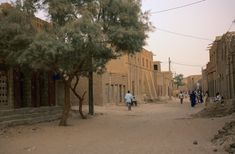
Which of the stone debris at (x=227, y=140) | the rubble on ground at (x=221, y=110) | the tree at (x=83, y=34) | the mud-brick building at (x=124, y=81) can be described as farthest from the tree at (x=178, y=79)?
the stone debris at (x=227, y=140)

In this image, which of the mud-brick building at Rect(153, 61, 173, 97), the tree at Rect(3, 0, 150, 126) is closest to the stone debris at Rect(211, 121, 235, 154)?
the tree at Rect(3, 0, 150, 126)

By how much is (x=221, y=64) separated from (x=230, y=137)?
2426 centimetres

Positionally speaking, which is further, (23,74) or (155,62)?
(155,62)

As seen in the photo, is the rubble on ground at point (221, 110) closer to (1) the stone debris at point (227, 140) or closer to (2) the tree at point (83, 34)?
(2) the tree at point (83, 34)

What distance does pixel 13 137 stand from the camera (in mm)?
16609

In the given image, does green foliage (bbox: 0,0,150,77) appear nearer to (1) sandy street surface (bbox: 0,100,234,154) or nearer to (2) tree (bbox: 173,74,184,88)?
(1) sandy street surface (bbox: 0,100,234,154)

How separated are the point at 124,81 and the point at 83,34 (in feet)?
98.8

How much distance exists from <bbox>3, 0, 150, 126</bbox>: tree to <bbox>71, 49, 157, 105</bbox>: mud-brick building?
54.0 ft

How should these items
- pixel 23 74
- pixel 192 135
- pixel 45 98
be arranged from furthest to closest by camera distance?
pixel 45 98, pixel 23 74, pixel 192 135

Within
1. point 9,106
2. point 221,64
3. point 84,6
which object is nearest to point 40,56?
point 84,6

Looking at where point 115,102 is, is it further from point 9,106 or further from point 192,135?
point 192,135

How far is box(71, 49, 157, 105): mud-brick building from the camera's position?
38.4m

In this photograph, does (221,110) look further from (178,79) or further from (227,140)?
(178,79)

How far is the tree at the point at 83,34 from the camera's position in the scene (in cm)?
1725
